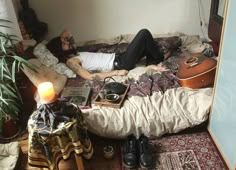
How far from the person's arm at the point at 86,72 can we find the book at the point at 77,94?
0.24 m

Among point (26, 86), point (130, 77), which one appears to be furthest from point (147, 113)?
point (26, 86)

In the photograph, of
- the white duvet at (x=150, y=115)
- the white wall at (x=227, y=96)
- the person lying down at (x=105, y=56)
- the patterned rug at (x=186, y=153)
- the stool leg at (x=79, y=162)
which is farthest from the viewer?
the person lying down at (x=105, y=56)

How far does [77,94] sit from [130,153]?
0.69 metres

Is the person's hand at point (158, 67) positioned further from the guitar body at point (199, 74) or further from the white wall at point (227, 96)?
the white wall at point (227, 96)

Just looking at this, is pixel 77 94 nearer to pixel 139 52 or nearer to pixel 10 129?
pixel 10 129

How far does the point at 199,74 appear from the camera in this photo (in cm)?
201

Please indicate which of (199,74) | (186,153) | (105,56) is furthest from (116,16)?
(186,153)

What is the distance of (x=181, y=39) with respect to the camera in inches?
114

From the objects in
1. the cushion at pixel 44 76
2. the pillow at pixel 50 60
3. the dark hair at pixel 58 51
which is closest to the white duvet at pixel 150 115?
the cushion at pixel 44 76

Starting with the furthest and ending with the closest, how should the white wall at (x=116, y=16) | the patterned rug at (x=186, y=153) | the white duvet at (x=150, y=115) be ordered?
1. the white wall at (x=116, y=16)
2. the white duvet at (x=150, y=115)
3. the patterned rug at (x=186, y=153)

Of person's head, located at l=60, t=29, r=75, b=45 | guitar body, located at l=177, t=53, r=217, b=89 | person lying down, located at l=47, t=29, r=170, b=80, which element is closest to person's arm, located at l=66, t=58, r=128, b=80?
person lying down, located at l=47, t=29, r=170, b=80

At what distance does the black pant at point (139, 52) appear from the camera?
2506mm

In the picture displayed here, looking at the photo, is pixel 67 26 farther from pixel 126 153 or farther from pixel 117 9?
pixel 126 153

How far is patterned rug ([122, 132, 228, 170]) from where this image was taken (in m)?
1.71
